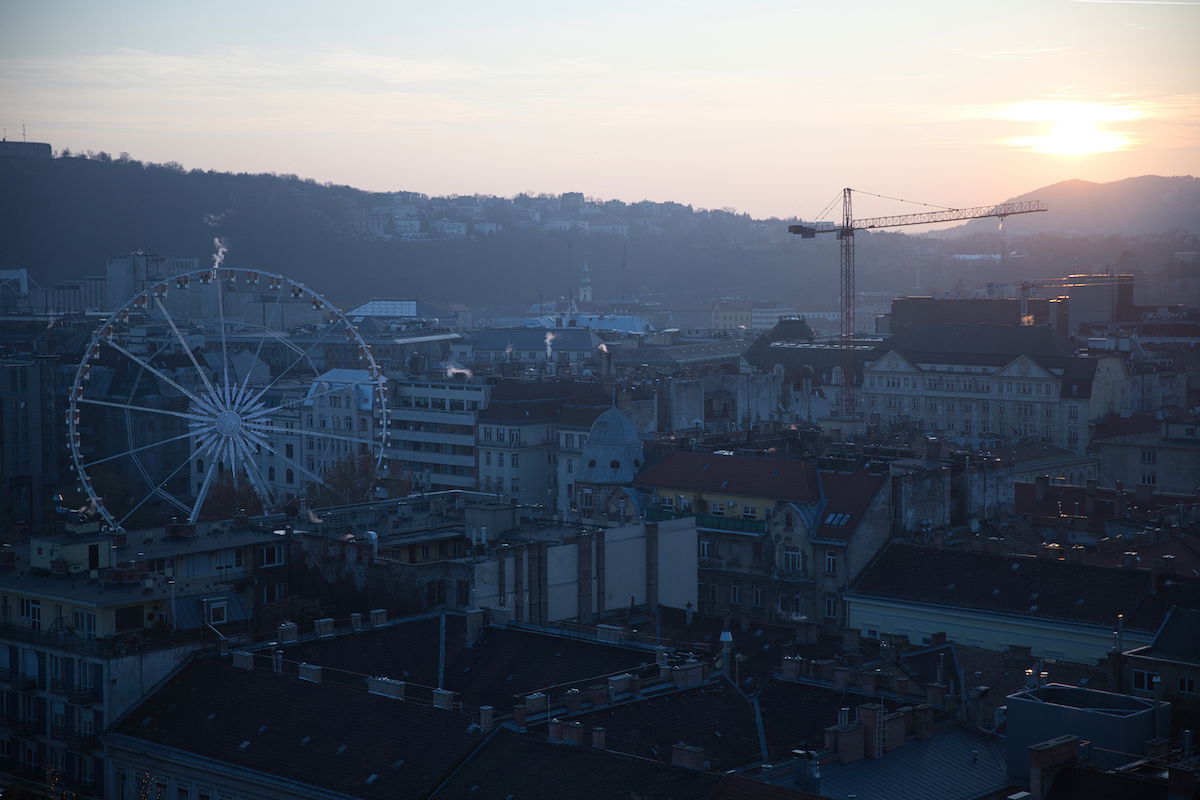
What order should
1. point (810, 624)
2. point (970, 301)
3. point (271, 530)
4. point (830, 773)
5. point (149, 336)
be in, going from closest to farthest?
point (830, 773) → point (810, 624) → point (271, 530) → point (149, 336) → point (970, 301)

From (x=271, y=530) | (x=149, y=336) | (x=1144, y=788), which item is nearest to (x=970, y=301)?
(x=149, y=336)

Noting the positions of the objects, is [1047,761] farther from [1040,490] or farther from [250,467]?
[250,467]

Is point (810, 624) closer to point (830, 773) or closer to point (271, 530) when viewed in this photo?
point (830, 773)

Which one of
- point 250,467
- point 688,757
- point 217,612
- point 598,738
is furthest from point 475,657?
point 250,467

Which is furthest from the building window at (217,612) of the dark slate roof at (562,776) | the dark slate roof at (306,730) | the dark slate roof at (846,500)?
the dark slate roof at (846,500)

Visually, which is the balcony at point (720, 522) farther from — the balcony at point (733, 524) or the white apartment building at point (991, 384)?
the white apartment building at point (991, 384)

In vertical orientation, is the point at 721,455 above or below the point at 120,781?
above

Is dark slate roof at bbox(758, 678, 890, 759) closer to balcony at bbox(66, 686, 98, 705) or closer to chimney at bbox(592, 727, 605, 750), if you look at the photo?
chimney at bbox(592, 727, 605, 750)
